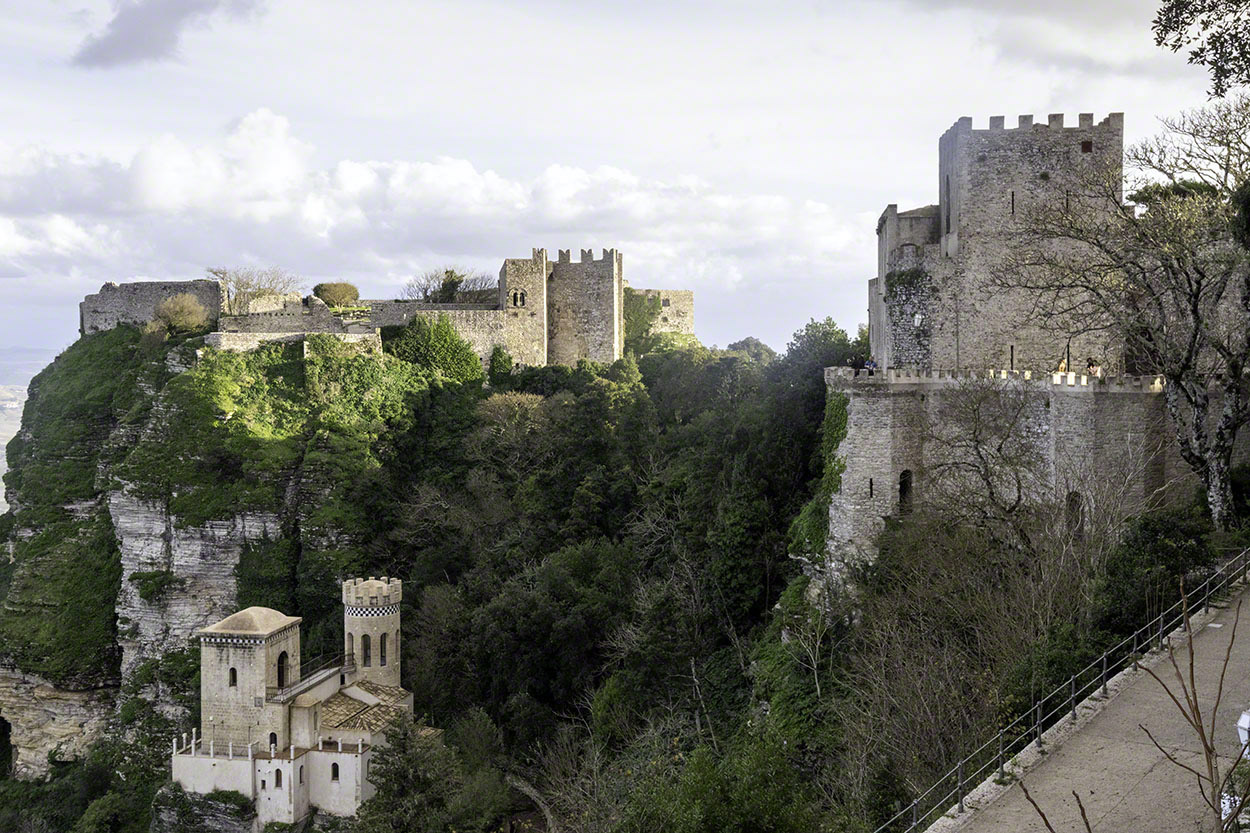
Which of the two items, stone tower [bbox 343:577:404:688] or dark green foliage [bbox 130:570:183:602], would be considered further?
dark green foliage [bbox 130:570:183:602]

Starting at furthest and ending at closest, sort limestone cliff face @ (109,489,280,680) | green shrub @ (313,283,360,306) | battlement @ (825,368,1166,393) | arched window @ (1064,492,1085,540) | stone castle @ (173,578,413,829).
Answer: green shrub @ (313,283,360,306), limestone cliff face @ (109,489,280,680), stone castle @ (173,578,413,829), battlement @ (825,368,1166,393), arched window @ (1064,492,1085,540)

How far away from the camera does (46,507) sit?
40406 millimetres

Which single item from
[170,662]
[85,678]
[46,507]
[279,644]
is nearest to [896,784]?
[279,644]

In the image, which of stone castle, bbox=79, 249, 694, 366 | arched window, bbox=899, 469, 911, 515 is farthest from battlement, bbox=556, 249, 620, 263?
arched window, bbox=899, 469, 911, 515

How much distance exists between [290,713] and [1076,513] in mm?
20455

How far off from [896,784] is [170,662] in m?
27.6

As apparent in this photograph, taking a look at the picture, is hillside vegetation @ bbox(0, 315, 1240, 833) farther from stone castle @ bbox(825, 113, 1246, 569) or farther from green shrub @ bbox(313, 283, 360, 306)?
green shrub @ bbox(313, 283, 360, 306)

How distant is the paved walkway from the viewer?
381 inches

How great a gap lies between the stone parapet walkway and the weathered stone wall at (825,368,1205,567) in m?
7.01

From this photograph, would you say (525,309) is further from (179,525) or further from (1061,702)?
(1061,702)

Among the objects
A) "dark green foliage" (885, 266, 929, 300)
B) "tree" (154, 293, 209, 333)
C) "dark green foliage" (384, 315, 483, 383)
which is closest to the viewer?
"dark green foliage" (885, 266, 929, 300)

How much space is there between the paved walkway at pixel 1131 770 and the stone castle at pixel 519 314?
32158mm

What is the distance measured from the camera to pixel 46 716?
38062mm

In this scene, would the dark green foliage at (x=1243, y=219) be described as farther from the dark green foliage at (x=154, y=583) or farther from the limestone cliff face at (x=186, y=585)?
the dark green foliage at (x=154, y=583)
